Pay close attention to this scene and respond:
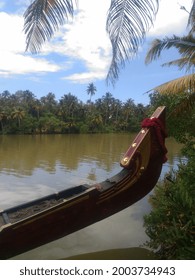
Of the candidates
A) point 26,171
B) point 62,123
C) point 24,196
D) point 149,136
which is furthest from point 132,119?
point 149,136

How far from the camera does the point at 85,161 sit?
16.3 metres

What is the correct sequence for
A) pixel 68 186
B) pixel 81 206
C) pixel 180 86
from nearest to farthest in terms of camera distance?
pixel 81 206, pixel 180 86, pixel 68 186

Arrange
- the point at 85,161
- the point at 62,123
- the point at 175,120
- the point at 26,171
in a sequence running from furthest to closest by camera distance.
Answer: the point at 62,123
the point at 85,161
the point at 26,171
the point at 175,120

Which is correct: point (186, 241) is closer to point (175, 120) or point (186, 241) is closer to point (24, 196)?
point (175, 120)

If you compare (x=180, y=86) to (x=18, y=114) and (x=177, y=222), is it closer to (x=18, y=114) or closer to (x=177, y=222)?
(x=177, y=222)

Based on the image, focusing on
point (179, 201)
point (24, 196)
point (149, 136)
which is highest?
point (149, 136)

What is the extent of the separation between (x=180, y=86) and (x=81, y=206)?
13.0 ft

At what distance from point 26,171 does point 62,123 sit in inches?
1248

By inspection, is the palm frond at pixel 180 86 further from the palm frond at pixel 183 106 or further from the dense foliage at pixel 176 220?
the dense foliage at pixel 176 220

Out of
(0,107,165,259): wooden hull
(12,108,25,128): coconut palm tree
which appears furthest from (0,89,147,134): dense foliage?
(0,107,165,259): wooden hull

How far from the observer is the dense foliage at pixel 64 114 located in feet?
132

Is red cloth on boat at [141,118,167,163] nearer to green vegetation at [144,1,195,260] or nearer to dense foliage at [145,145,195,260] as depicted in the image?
green vegetation at [144,1,195,260]

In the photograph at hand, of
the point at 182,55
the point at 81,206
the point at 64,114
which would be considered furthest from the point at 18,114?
the point at 81,206

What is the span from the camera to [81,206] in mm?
4277
